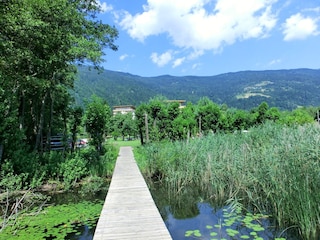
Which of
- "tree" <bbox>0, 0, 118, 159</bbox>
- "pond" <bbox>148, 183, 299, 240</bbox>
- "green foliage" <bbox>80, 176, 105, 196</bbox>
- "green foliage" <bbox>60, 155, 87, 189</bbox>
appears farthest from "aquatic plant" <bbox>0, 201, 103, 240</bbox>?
"tree" <bbox>0, 0, 118, 159</bbox>

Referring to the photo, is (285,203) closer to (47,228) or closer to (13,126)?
(47,228)

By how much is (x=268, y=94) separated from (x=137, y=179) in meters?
116

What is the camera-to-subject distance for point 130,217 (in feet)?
12.4

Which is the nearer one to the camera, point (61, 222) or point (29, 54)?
point (61, 222)

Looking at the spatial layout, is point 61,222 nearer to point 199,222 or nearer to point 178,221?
point 178,221

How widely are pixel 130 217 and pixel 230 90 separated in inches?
5230

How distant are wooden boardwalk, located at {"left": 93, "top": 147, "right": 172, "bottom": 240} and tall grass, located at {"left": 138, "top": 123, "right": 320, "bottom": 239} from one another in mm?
1641

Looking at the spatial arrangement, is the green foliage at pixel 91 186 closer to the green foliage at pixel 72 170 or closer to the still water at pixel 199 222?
the green foliage at pixel 72 170

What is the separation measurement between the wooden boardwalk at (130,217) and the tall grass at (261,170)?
1.64 meters

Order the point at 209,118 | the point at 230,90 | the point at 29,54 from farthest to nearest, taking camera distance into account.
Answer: the point at 230,90, the point at 209,118, the point at 29,54

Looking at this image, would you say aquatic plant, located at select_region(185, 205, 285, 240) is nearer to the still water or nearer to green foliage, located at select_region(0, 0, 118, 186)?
the still water

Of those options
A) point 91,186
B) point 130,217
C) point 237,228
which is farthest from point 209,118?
point 130,217

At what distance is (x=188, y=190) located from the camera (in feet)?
22.4

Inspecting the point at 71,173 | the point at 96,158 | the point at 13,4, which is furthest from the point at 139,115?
the point at 13,4
